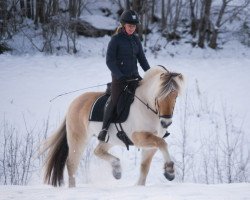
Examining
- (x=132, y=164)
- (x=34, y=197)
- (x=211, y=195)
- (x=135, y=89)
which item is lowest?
(x=132, y=164)

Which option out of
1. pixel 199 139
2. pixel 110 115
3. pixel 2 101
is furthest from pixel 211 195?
pixel 2 101

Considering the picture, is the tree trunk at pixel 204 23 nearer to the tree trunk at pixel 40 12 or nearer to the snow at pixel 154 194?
the tree trunk at pixel 40 12

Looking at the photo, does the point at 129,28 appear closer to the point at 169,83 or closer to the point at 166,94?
the point at 169,83

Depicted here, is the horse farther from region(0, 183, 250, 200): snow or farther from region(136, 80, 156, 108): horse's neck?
region(0, 183, 250, 200): snow

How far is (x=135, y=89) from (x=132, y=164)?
4340 mm

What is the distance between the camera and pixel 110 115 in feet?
19.1

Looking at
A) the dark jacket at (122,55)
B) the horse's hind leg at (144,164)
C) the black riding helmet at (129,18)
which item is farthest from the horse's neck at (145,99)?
the black riding helmet at (129,18)

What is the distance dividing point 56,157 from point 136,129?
1.99 metres

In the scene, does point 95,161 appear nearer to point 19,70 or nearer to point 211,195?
point 211,195

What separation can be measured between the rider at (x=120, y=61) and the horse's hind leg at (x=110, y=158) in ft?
1.12

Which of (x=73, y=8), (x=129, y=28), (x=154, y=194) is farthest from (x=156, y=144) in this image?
(x=73, y=8)

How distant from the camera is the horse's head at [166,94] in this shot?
482cm

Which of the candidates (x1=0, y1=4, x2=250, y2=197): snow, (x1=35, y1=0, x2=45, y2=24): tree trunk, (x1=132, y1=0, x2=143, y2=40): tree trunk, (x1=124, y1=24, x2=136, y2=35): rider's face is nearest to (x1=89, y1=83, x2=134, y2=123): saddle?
(x1=0, y1=4, x2=250, y2=197): snow

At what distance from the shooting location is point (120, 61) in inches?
233
